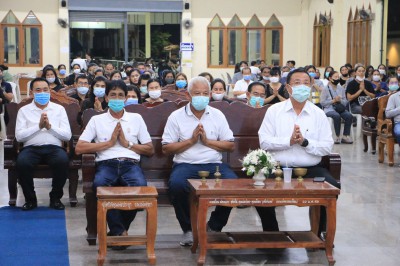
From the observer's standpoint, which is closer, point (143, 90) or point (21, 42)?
point (143, 90)

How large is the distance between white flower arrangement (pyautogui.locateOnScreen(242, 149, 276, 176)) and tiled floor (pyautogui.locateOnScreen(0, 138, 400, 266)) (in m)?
0.69

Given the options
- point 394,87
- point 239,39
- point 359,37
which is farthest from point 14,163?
point 239,39

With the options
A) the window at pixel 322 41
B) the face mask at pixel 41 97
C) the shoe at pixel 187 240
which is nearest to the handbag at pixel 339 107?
the face mask at pixel 41 97

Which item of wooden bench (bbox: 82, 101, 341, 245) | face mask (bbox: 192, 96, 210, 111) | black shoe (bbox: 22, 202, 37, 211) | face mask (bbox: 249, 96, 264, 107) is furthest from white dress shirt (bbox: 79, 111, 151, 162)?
face mask (bbox: 249, 96, 264, 107)

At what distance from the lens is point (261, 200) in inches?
235

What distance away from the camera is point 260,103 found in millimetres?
10203

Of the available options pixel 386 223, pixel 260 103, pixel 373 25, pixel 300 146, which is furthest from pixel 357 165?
pixel 373 25

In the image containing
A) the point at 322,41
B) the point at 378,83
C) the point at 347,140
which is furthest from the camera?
the point at 322,41

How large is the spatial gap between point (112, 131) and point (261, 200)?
173 cm

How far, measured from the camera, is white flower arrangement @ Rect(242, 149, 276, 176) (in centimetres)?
616

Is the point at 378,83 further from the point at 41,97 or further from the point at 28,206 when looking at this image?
the point at 28,206

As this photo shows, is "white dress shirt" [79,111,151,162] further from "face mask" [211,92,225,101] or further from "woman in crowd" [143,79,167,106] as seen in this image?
"woman in crowd" [143,79,167,106]

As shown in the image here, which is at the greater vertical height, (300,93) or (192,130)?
(300,93)

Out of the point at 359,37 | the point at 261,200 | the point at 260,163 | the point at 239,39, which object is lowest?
the point at 261,200
